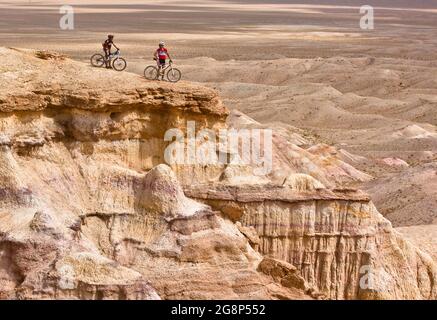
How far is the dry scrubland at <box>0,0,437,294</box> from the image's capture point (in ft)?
141

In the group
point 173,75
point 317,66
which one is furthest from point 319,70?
point 173,75

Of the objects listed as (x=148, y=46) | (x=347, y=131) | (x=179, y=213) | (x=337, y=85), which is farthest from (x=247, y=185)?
(x=148, y=46)

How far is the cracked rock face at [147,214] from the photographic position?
18.0 metres

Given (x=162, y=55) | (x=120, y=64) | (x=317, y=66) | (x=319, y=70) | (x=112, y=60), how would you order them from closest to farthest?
(x=162, y=55) → (x=112, y=60) → (x=120, y=64) → (x=319, y=70) → (x=317, y=66)

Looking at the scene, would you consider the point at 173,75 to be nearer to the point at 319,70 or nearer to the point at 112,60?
the point at 112,60

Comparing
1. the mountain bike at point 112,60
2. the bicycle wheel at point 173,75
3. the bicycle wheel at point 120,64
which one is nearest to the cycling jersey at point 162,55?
the bicycle wheel at point 173,75

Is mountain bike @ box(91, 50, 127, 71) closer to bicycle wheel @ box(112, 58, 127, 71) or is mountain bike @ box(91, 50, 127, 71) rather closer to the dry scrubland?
bicycle wheel @ box(112, 58, 127, 71)

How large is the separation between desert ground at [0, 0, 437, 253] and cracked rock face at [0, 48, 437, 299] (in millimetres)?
4849

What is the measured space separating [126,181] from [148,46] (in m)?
82.7

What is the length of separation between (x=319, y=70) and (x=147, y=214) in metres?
68.1

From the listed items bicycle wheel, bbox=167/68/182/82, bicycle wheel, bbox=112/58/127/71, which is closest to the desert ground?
bicycle wheel, bbox=167/68/182/82

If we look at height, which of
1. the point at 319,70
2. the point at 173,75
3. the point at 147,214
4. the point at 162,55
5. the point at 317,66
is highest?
the point at 317,66

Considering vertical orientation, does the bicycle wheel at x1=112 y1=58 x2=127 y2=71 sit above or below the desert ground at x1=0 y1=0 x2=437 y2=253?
below

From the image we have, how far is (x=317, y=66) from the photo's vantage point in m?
87.9
